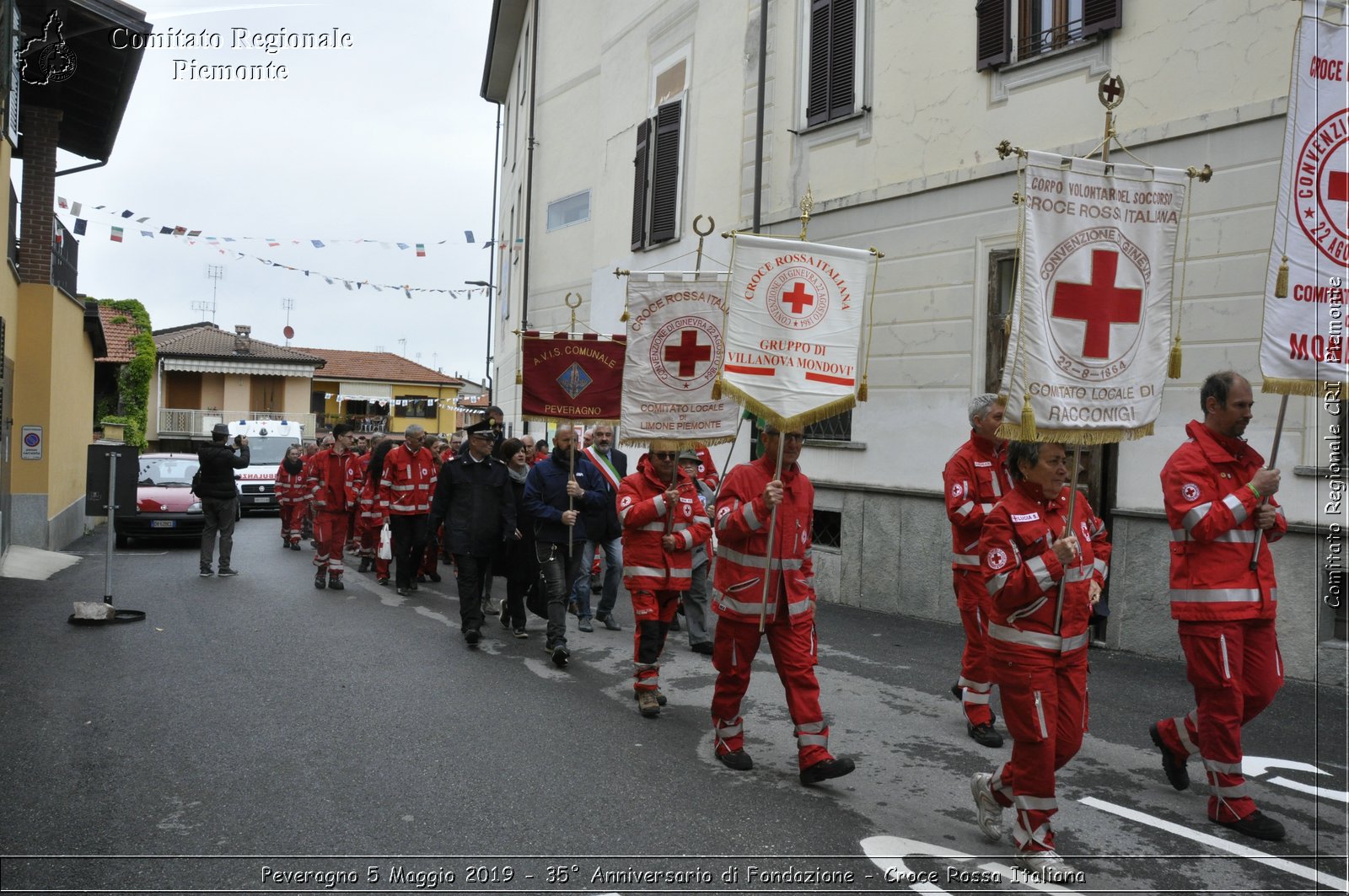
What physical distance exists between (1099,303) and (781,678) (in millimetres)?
2350

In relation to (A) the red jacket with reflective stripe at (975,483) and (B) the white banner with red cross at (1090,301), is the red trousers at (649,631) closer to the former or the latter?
(A) the red jacket with reflective stripe at (975,483)

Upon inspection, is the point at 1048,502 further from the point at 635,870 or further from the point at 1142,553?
the point at 1142,553

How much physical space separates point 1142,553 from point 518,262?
17826mm

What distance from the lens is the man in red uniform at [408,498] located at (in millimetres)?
12266

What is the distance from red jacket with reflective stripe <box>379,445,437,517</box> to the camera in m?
12.2

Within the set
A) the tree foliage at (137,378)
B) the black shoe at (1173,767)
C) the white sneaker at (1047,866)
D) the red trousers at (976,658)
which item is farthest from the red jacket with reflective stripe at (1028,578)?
the tree foliage at (137,378)

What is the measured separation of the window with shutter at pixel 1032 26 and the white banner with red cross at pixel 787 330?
5416 mm

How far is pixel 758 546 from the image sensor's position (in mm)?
5539

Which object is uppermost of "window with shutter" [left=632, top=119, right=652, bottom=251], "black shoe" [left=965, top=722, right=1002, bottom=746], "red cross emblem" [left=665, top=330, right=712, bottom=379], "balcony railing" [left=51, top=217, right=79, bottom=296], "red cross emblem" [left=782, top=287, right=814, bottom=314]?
"window with shutter" [left=632, top=119, right=652, bottom=251]

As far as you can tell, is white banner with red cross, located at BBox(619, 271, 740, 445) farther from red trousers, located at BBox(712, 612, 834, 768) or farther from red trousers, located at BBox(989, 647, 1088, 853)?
red trousers, located at BBox(989, 647, 1088, 853)

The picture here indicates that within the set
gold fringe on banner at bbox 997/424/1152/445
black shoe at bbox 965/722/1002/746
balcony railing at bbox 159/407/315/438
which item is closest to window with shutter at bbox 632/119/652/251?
black shoe at bbox 965/722/1002/746

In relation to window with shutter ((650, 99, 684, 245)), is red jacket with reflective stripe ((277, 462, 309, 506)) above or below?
below

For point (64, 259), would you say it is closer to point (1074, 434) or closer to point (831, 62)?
point (831, 62)

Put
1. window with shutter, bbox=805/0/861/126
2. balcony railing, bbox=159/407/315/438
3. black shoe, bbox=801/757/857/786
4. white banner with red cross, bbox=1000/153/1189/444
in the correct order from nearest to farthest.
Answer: white banner with red cross, bbox=1000/153/1189/444 → black shoe, bbox=801/757/857/786 → window with shutter, bbox=805/0/861/126 → balcony railing, bbox=159/407/315/438
